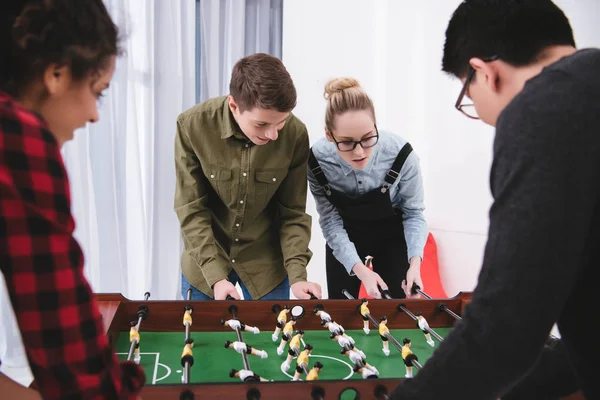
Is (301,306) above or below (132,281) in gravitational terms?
above

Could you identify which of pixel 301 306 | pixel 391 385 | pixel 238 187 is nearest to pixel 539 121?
pixel 391 385

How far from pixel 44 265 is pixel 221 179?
1391mm

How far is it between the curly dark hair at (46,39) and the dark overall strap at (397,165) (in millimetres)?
1696

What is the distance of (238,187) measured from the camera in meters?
2.07

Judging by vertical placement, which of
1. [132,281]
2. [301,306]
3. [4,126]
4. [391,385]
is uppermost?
[4,126]

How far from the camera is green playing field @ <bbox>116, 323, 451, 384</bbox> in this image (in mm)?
1351

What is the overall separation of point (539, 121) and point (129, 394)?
71 cm

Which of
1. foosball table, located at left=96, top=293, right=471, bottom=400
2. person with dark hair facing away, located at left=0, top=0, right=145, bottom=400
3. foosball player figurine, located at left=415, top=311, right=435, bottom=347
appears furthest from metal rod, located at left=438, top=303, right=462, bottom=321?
person with dark hair facing away, located at left=0, top=0, right=145, bottom=400

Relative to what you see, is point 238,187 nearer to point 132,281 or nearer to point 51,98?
point 51,98

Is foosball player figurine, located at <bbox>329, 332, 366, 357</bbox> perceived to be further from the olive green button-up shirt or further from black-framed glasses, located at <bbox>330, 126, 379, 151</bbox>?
black-framed glasses, located at <bbox>330, 126, 379, 151</bbox>

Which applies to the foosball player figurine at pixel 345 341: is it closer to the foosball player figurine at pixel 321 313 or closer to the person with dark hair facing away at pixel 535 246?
the foosball player figurine at pixel 321 313

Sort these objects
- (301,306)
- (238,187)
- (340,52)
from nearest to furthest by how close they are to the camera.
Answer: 1. (301,306)
2. (238,187)
3. (340,52)

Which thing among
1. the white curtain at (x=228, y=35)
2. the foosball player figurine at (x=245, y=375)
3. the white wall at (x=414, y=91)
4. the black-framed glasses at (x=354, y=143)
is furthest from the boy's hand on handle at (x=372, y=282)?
the white curtain at (x=228, y=35)

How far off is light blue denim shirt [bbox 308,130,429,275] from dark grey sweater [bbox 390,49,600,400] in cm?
152
